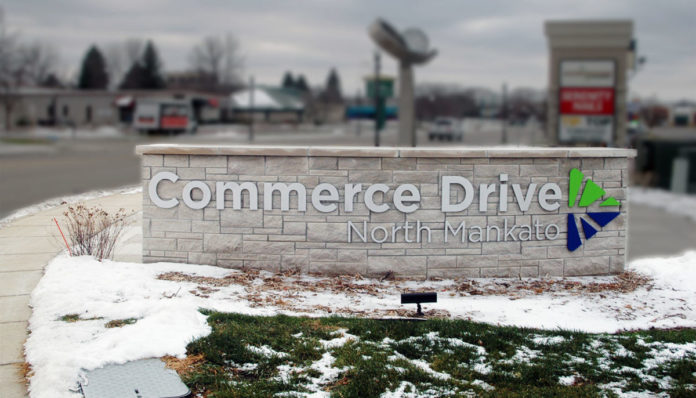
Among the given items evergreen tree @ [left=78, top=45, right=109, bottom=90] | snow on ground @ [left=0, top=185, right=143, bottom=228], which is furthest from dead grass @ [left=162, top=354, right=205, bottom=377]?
evergreen tree @ [left=78, top=45, right=109, bottom=90]

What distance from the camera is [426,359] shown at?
5.34 metres

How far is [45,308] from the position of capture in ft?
20.5

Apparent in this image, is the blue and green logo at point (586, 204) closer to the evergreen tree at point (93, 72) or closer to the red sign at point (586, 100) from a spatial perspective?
the red sign at point (586, 100)

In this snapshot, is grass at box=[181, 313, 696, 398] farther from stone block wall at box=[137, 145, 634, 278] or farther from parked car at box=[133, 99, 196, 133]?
parked car at box=[133, 99, 196, 133]

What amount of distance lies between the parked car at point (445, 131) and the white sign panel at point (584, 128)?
98.8ft

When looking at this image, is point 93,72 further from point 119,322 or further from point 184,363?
point 184,363

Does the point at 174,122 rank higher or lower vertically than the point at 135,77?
lower

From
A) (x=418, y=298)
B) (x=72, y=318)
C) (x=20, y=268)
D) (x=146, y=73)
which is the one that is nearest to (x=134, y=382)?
(x=72, y=318)

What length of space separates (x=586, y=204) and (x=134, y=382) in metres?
6.09

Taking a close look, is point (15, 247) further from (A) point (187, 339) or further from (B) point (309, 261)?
(A) point (187, 339)

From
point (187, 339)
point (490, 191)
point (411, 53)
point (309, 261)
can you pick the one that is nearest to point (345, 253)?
point (309, 261)

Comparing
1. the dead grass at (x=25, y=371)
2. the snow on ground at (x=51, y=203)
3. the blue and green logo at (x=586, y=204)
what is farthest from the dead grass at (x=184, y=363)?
the snow on ground at (x=51, y=203)

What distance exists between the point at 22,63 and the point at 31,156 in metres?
25.9

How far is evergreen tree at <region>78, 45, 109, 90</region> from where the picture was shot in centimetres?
8688
